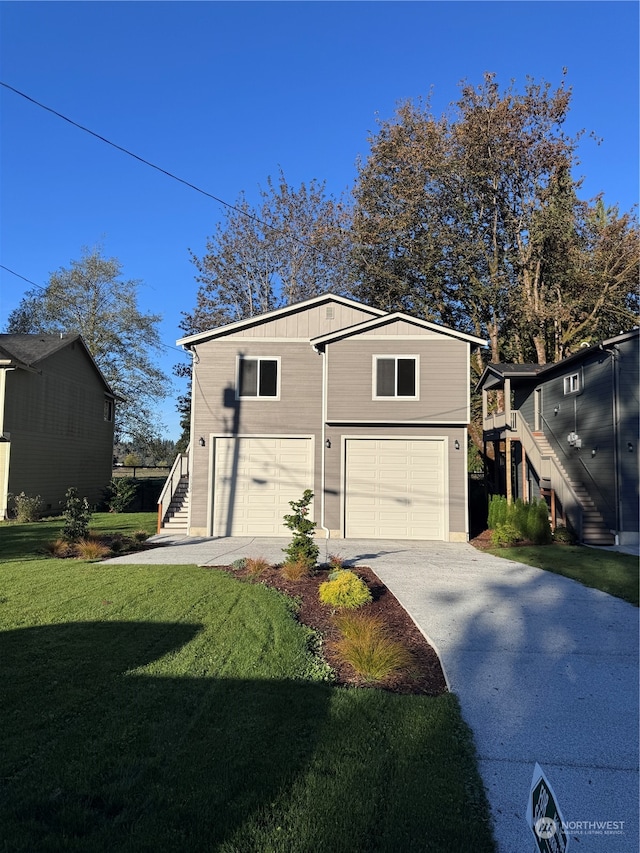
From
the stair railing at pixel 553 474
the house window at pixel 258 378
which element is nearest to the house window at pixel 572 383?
the stair railing at pixel 553 474

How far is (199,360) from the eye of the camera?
14.2 meters

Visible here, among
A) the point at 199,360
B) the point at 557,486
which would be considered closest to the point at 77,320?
the point at 199,360

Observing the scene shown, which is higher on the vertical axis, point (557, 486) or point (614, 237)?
point (614, 237)

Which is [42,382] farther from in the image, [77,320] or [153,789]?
[153,789]

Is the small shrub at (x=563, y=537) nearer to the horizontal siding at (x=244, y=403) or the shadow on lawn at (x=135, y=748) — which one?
the horizontal siding at (x=244, y=403)

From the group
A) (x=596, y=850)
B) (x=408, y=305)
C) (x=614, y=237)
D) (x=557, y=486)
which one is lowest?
(x=596, y=850)

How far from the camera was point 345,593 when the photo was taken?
616 centimetres

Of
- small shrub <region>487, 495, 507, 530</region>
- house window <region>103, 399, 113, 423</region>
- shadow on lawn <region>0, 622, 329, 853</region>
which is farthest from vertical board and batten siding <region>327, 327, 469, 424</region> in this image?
house window <region>103, 399, 113, 423</region>

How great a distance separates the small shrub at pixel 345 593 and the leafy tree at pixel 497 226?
1888 cm

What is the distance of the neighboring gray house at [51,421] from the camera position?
1655 cm

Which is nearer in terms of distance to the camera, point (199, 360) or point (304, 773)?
point (304, 773)

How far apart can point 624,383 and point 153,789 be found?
13.9 meters

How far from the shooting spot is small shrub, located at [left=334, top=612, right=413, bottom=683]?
13.9 ft

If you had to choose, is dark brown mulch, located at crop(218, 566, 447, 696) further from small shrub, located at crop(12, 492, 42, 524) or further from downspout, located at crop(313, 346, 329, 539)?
small shrub, located at crop(12, 492, 42, 524)
